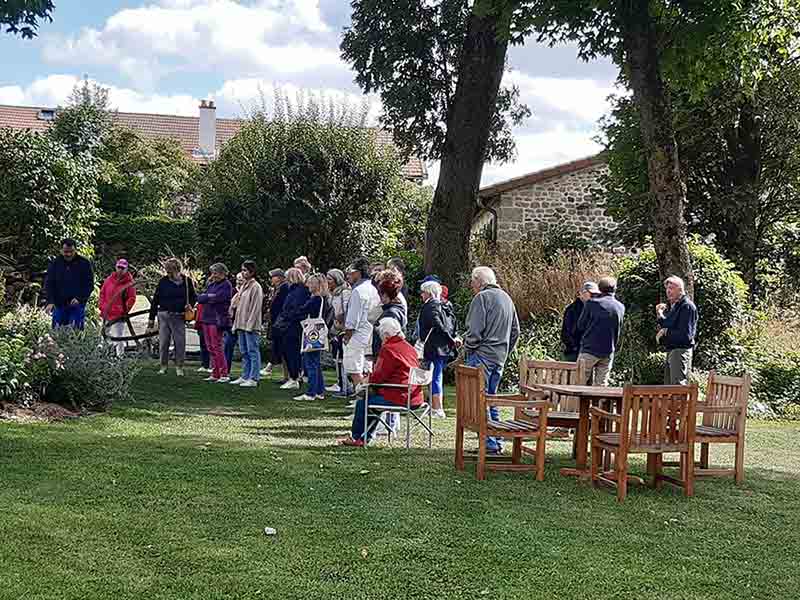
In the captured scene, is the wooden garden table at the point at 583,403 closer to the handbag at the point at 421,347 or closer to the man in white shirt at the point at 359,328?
the handbag at the point at 421,347

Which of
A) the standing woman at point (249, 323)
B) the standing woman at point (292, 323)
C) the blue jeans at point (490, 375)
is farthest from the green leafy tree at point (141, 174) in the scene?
the blue jeans at point (490, 375)

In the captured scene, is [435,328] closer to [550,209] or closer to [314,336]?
[314,336]

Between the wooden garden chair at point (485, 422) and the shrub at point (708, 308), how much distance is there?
28.4ft

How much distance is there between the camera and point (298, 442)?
9.77 metres

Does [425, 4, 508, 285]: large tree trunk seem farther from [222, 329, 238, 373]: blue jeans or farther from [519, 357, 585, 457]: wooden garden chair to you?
[519, 357, 585, 457]: wooden garden chair

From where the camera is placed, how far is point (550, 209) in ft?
97.3

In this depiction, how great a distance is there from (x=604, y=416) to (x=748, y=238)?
15.6 m

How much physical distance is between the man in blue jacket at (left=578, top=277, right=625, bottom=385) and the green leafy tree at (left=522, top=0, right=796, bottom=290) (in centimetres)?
324

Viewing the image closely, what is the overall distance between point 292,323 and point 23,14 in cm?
608

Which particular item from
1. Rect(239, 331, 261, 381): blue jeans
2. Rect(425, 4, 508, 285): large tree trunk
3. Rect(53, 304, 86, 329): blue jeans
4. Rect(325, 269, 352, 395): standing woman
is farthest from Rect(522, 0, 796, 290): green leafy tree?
Rect(53, 304, 86, 329): blue jeans

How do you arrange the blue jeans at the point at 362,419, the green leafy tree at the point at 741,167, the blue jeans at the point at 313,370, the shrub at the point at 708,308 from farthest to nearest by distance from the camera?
the green leafy tree at the point at 741,167
the shrub at the point at 708,308
the blue jeans at the point at 313,370
the blue jeans at the point at 362,419

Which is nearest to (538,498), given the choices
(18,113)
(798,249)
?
(798,249)

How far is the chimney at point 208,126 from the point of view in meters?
52.2

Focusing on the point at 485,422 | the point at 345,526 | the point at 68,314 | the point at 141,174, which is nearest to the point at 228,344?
the point at 68,314
